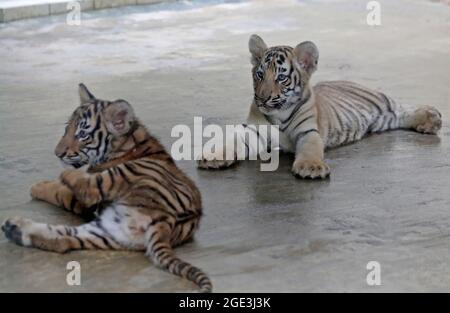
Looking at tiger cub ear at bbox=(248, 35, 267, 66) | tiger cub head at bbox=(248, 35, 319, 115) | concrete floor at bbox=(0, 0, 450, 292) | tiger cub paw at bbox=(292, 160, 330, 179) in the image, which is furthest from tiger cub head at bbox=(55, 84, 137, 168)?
tiger cub ear at bbox=(248, 35, 267, 66)

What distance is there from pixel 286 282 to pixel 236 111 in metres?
2.63

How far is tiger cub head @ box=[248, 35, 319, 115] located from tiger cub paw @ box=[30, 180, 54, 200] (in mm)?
1299

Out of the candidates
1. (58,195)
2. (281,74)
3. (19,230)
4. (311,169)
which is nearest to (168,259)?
(19,230)

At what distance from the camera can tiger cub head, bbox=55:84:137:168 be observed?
3.91 metres

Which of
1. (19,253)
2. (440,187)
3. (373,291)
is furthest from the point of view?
(440,187)

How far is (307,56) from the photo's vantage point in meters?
5.09

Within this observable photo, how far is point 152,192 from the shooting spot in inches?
145

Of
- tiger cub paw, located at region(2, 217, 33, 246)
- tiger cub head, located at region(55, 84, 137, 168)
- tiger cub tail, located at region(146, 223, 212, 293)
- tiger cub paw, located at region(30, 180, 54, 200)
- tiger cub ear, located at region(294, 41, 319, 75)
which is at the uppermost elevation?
tiger cub ear, located at region(294, 41, 319, 75)

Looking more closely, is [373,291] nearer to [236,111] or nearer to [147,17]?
[236,111]

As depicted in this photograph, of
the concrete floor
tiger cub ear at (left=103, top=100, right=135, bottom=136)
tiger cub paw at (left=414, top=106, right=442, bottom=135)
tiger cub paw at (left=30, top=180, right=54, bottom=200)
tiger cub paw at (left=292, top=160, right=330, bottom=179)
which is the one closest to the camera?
the concrete floor

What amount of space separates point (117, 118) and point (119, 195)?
0.36 m

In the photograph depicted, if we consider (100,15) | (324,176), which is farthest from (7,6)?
(324,176)

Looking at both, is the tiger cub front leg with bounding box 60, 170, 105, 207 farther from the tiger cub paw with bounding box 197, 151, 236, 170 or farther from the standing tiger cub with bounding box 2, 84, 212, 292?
the tiger cub paw with bounding box 197, 151, 236, 170

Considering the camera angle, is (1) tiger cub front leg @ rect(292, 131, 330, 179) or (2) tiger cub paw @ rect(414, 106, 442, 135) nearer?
(1) tiger cub front leg @ rect(292, 131, 330, 179)
